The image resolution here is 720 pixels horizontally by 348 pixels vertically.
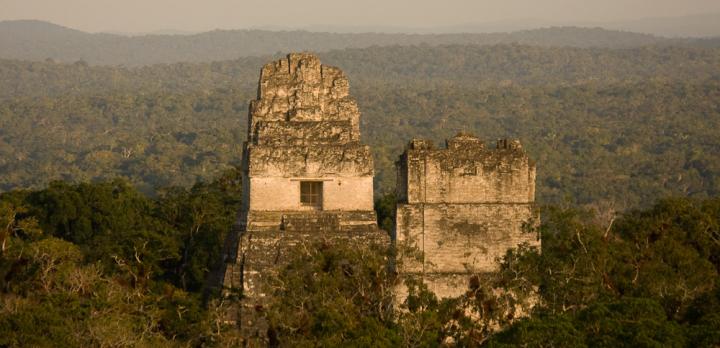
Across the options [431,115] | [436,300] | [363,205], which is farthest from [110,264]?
[431,115]

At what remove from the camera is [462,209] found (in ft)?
68.5

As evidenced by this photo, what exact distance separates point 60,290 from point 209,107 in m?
102

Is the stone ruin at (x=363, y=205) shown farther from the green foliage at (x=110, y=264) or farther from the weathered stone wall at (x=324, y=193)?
the green foliage at (x=110, y=264)

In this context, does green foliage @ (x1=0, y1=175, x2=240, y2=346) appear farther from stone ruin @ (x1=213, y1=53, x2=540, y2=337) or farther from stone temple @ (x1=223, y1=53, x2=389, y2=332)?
stone ruin @ (x1=213, y1=53, x2=540, y2=337)

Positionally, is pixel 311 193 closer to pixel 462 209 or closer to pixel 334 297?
pixel 462 209

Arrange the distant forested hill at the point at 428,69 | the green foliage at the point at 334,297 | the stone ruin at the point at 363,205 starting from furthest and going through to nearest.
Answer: the distant forested hill at the point at 428,69
the stone ruin at the point at 363,205
the green foliage at the point at 334,297

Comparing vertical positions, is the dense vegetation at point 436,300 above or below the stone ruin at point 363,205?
below

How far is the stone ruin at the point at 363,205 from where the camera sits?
20.8 meters

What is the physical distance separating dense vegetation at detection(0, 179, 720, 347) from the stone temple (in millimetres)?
558

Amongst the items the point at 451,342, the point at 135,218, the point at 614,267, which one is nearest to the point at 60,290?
the point at 451,342

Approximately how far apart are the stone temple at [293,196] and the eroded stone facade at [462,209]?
71 centimetres

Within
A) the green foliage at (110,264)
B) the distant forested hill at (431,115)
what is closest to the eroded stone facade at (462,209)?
the green foliage at (110,264)

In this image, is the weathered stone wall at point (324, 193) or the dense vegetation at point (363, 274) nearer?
the dense vegetation at point (363, 274)

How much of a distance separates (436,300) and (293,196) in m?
3.33
